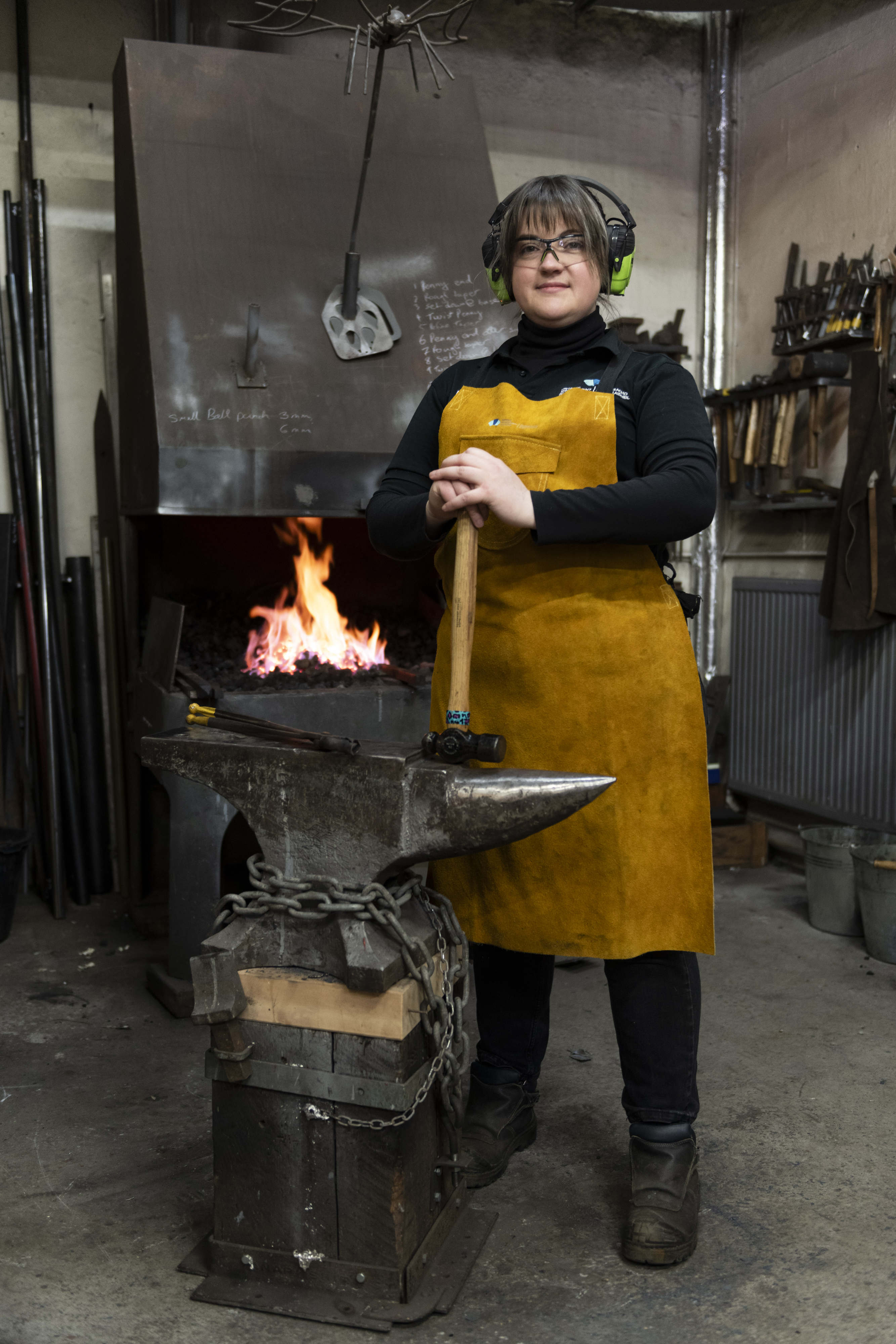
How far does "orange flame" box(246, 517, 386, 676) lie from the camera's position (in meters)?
3.21

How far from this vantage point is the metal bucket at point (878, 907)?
10.3ft

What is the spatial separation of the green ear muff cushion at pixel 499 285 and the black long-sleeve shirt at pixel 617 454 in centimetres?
5

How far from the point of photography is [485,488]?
5.40 ft

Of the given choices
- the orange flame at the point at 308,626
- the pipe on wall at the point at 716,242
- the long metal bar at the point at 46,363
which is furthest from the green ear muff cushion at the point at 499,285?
the pipe on wall at the point at 716,242

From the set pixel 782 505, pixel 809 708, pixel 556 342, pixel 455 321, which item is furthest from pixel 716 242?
pixel 556 342

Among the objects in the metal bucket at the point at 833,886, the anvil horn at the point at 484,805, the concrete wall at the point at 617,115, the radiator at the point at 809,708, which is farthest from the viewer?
the concrete wall at the point at 617,115

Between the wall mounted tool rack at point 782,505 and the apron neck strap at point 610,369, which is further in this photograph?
the wall mounted tool rack at point 782,505

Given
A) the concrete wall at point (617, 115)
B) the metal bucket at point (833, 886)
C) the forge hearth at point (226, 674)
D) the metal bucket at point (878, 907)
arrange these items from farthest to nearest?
1. the concrete wall at point (617, 115)
2. the metal bucket at point (833, 886)
3. the metal bucket at point (878, 907)
4. the forge hearth at point (226, 674)

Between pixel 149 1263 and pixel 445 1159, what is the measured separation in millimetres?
487

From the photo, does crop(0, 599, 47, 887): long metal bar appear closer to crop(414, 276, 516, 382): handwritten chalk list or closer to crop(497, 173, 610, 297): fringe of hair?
crop(414, 276, 516, 382): handwritten chalk list

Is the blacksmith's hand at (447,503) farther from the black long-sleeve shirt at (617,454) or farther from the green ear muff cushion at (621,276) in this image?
the green ear muff cushion at (621,276)

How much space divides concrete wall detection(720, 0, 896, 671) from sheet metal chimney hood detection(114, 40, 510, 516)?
1.32 m

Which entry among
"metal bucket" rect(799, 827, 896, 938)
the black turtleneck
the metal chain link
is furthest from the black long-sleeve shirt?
"metal bucket" rect(799, 827, 896, 938)

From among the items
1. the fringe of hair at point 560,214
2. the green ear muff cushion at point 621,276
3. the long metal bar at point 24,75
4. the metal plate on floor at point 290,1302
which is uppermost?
the long metal bar at point 24,75
